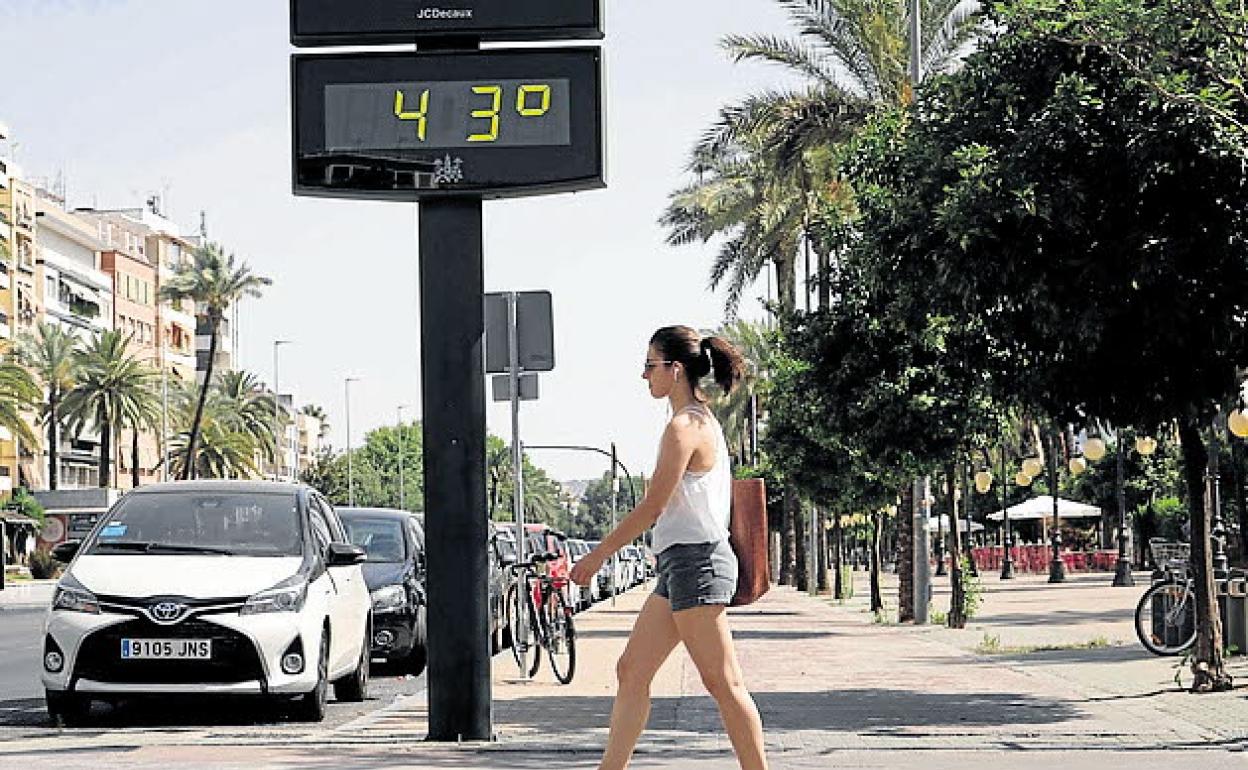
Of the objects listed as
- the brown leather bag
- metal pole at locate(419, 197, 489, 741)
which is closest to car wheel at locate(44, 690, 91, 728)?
metal pole at locate(419, 197, 489, 741)

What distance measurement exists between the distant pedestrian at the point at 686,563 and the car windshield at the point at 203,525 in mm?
6247

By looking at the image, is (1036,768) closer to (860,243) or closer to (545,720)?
(545,720)

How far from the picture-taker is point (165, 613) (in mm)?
13953

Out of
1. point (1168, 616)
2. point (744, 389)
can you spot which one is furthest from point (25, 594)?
point (1168, 616)

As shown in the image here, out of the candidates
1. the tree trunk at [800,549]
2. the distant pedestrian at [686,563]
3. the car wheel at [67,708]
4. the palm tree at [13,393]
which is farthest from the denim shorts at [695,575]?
the palm tree at [13,393]

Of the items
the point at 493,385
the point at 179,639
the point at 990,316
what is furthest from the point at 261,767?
the point at 493,385

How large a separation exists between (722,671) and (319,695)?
614 cm

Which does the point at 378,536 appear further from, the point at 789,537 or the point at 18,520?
the point at 18,520

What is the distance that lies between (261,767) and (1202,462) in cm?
905

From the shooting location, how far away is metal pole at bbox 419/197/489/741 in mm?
12109

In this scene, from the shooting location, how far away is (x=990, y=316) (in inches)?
652

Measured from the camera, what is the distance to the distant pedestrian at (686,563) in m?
9.03

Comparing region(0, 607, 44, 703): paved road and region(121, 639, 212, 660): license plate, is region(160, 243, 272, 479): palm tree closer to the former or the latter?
region(0, 607, 44, 703): paved road

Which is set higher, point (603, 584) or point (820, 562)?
point (820, 562)
